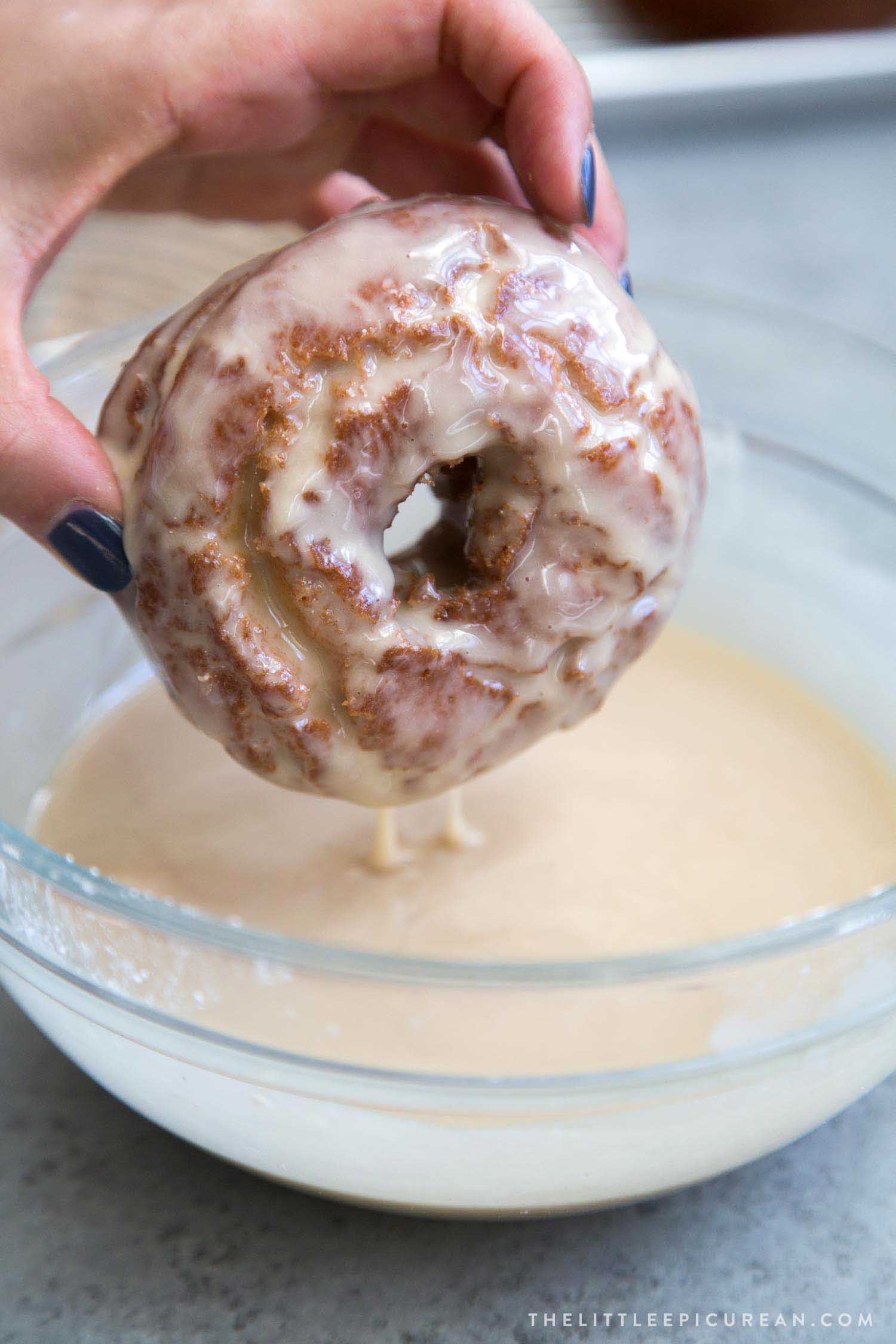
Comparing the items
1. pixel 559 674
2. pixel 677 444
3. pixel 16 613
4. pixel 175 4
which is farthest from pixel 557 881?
pixel 175 4

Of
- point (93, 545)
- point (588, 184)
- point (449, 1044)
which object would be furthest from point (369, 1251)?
point (588, 184)

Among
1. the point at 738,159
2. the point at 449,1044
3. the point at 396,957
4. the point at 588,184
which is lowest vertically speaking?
the point at 738,159

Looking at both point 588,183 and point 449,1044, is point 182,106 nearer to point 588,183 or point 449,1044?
point 588,183

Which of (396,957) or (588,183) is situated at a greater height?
(588,183)

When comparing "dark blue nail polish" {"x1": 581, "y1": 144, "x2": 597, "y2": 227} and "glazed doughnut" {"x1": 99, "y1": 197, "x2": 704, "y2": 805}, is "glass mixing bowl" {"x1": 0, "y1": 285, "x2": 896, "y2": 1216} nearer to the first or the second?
"glazed doughnut" {"x1": 99, "y1": 197, "x2": 704, "y2": 805}

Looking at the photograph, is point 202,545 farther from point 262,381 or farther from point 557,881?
point 557,881

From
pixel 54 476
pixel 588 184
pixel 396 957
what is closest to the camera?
pixel 396 957
